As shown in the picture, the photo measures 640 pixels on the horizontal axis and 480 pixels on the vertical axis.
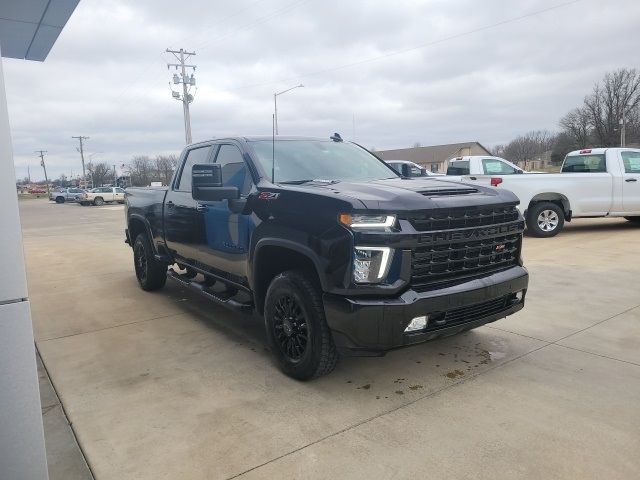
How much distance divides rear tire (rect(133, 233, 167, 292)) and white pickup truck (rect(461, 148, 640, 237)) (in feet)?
22.8

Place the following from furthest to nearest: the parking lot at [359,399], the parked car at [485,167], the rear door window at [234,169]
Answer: the parked car at [485,167], the rear door window at [234,169], the parking lot at [359,399]

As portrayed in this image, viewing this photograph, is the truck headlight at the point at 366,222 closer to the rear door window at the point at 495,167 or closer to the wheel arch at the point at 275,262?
the wheel arch at the point at 275,262

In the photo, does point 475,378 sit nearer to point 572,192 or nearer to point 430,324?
point 430,324

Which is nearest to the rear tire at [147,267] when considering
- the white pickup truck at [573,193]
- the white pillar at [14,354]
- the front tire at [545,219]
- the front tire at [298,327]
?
the front tire at [298,327]

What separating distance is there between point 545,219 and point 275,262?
8.60 metres

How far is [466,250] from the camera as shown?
3.59 m

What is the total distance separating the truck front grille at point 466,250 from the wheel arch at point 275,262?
0.70 meters

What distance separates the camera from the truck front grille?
336 cm

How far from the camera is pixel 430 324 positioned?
133 inches

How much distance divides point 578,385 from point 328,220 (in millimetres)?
2192

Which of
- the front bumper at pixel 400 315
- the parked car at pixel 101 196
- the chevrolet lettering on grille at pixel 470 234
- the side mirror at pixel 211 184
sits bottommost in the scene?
the parked car at pixel 101 196

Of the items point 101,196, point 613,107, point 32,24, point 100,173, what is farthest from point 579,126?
point 100,173

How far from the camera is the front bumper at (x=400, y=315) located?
3203 mm

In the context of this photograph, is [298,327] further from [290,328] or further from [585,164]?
[585,164]
